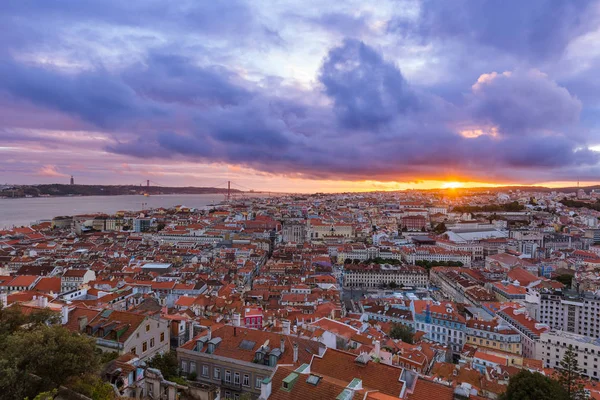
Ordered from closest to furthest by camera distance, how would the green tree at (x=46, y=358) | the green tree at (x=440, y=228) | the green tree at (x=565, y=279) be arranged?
the green tree at (x=46, y=358), the green tree at (x=565, y=279), the green tree at (x=440, y=228)

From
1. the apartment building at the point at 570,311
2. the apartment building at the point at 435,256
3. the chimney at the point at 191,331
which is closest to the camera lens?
the chimney at the point at 191,331

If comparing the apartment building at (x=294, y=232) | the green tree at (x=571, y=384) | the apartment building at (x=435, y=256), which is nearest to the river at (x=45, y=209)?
the apartment building at (x=294, y=232)

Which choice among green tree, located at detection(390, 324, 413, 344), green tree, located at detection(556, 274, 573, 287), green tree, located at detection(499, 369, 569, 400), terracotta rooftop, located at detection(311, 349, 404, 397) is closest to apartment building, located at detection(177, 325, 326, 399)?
terracotta rooftop, located at detection(311, 349, 404, 397)

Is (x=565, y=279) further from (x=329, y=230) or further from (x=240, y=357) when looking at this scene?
(x=240, y=357)

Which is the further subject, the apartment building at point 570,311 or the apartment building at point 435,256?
the apartment building at point 435,256

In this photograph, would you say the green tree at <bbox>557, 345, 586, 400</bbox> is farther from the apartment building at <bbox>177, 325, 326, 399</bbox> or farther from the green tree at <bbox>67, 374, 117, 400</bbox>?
the green tree at <bbox>67, 374, 117, 400</bbox>

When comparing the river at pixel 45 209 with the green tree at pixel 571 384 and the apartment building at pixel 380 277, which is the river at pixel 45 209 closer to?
the apartment building at pixel 380 277

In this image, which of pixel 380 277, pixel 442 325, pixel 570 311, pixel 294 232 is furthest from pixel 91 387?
pixel 294 232
